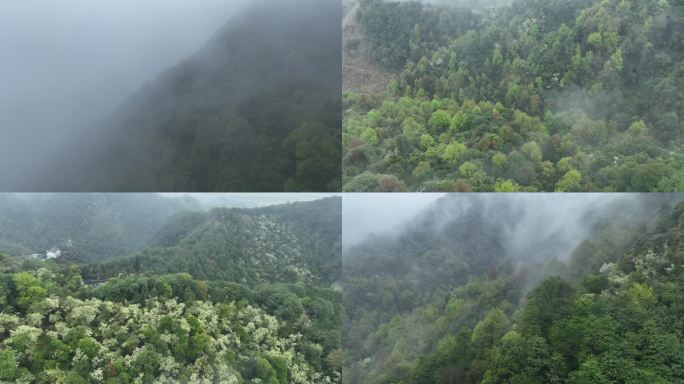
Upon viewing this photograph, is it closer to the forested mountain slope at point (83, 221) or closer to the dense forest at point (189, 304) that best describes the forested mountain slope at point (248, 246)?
the dense forest at point (189, 304)

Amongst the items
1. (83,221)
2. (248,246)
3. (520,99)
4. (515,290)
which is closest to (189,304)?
(248,246)

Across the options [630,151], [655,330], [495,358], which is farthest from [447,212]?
[655,330]

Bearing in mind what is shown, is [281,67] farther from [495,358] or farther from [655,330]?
[655,330]

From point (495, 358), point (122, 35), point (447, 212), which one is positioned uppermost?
point (122, 35)

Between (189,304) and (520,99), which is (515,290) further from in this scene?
(189,304)

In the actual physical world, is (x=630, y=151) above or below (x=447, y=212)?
above

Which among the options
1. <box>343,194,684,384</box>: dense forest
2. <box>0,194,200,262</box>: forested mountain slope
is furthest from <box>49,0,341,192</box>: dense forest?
<box>343,194,684,384</box>: dense forest

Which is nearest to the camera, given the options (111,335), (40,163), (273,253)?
(111,335)
